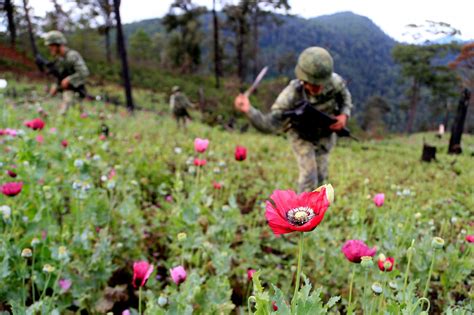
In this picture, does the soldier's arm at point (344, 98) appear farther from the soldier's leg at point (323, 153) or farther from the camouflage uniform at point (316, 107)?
the soldier's leg at point (323, 153)

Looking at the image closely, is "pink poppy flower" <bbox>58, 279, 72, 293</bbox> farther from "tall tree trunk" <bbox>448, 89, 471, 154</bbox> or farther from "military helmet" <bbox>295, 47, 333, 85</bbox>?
"tall tree trunk" <bbox>448, 89, 471, 154</bbox>

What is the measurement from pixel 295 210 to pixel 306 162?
8.24 ft

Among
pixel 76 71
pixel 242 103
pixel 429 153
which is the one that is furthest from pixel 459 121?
pixel 76 71

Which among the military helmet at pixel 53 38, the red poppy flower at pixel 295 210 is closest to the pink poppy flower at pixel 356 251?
the red poppy flower at pixel 295 210

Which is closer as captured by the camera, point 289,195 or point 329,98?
point 289,195

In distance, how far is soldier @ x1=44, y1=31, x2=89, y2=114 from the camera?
18.8 feet

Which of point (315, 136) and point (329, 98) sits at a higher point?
point (329, 98)

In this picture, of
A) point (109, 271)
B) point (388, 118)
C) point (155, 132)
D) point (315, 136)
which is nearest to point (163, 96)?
point (155, 132)

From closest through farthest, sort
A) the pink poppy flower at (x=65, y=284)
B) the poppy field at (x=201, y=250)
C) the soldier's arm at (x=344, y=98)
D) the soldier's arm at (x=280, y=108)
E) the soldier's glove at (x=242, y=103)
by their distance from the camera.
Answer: the poppy field at (x=201, y=250)
the pink poppy flower at (x=65, y=284)
the soldier's glove at (x=242, y=103)
the soldier's arm at (x=280, y=108)
the soldier's arm at (x=344, y=98)

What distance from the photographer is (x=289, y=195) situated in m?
1.01

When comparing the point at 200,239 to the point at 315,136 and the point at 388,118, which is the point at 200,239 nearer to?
the point at 315,136

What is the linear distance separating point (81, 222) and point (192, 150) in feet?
13.2

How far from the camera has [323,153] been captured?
3650 millimetres

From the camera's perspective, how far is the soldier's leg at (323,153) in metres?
3.55
